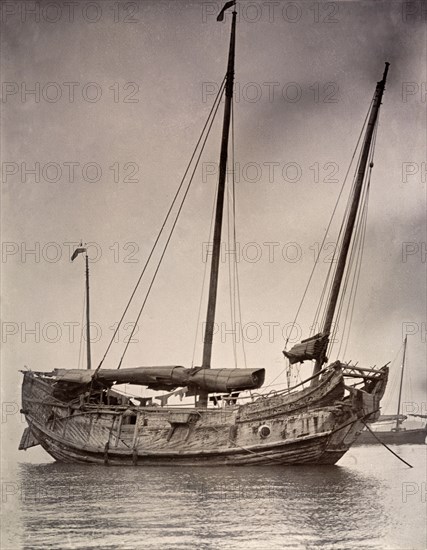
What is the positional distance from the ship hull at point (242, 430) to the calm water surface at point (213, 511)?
0.67 m

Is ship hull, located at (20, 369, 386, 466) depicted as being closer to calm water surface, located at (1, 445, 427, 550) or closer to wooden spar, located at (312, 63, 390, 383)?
calm water surface, located at (1, 445, 427, 550)

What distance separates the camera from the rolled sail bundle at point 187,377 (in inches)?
539

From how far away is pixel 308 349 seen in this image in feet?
44.1

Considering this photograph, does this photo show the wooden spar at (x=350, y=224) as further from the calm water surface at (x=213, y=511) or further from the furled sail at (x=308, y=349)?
the calm water surface at (x=213, y=511)

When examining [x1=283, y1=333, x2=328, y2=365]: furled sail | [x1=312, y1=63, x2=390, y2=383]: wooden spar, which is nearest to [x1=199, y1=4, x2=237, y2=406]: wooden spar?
[x1=283, y1=333, x2=328, y2=365]: furled sail

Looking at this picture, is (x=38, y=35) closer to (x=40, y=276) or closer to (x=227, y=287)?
(x=40, y=276)

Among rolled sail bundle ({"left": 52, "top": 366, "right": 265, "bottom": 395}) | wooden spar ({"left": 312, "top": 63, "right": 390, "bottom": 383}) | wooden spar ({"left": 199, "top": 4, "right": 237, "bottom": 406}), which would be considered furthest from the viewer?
rolled sail bundle ({"left": 52, "top": 366, "right": 265, "bottom": 395})

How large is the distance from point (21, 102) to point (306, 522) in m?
7.44

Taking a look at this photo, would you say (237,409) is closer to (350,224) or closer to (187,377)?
(187,377)

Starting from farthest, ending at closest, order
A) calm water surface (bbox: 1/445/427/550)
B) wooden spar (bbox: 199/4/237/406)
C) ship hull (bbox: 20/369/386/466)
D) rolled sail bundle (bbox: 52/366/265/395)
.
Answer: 1. ship hull (bbox: 20/369/386/466)
2. rolled sail bundle (bbox: 52/366/265/395)
3. wooden spar (bbox: 199/4/237/406)
4. calm water surface (bbox: 1/445/427/550)

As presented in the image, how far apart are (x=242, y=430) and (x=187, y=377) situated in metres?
1.49

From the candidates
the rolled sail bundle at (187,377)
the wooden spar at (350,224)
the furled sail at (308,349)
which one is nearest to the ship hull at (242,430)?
the rolled sail bundle at (187,377)

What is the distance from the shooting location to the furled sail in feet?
43.6

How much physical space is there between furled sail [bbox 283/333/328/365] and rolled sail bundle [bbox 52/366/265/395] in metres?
0.70
